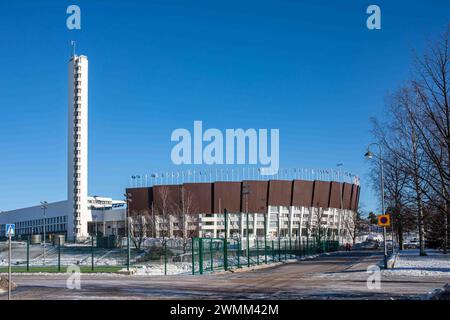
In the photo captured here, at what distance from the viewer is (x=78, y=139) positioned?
133 m

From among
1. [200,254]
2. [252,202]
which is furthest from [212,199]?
[200,254]

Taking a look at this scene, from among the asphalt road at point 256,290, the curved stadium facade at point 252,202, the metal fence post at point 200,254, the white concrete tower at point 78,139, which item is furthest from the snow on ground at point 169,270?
the white concrete tower at point 78,139

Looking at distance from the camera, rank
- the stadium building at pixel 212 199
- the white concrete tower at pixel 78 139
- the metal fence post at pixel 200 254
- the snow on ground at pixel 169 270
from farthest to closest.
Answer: the white concrete tower at pixel 78 139 < the stadium building at pixel 212 199 < the snow on ground at pixel 169 270 < the metal fence post at pixel 200 254

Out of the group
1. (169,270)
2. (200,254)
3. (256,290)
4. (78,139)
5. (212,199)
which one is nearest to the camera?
(256,290)

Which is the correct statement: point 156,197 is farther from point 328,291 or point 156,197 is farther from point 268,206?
point 328,291

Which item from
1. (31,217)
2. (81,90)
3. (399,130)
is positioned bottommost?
(31,217)

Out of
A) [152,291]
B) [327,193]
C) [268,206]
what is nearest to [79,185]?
[268,206]

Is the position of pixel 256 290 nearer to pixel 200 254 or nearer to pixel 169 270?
pixel 200 254

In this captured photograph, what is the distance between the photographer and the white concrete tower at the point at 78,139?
133 m

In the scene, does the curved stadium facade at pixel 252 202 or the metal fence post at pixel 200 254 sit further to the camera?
the curved stadium facade at pixel 252 202

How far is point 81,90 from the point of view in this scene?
134375mm

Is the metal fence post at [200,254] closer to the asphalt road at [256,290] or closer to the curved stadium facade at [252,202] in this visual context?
the asphalt road at [256,290]
